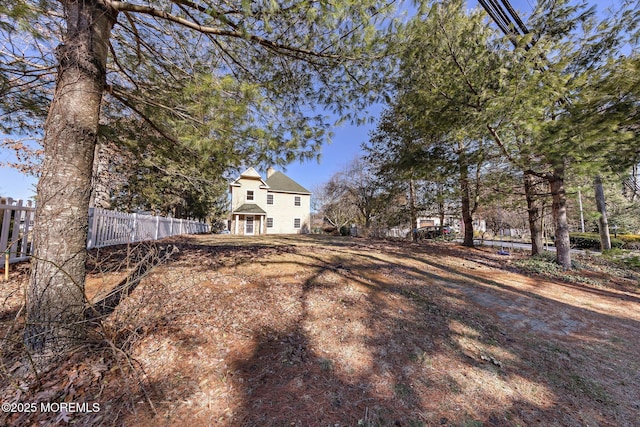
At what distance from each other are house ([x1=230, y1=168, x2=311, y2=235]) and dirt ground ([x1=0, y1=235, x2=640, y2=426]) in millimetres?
16820

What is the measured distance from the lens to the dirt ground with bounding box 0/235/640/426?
6.30 feet

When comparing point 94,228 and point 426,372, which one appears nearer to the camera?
point 426,372

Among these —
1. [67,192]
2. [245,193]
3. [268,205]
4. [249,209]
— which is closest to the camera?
[67,192]

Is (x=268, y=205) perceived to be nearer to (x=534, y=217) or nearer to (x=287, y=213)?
(x=287, y=213)

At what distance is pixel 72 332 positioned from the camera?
2.28 m

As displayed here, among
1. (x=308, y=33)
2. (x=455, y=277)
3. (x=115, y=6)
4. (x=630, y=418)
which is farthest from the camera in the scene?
(x=455, y=277)

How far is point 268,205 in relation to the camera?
2264cm

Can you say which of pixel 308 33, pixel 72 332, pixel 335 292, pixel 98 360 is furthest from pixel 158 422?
pixel 308 33

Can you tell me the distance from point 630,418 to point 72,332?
17.7 feet

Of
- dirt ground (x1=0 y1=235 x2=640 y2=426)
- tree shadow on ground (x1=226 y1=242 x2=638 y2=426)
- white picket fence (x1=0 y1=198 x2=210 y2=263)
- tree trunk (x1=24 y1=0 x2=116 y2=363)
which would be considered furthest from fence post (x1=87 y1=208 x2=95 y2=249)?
tree shadow on ground (x1=226 y1=242 x2=638 y2=426)

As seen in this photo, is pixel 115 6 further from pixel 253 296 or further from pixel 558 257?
pixel 558 257

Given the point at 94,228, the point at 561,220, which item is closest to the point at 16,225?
the point at 94,228

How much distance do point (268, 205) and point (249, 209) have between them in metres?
2.29

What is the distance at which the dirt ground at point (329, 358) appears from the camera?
6.30 feet
